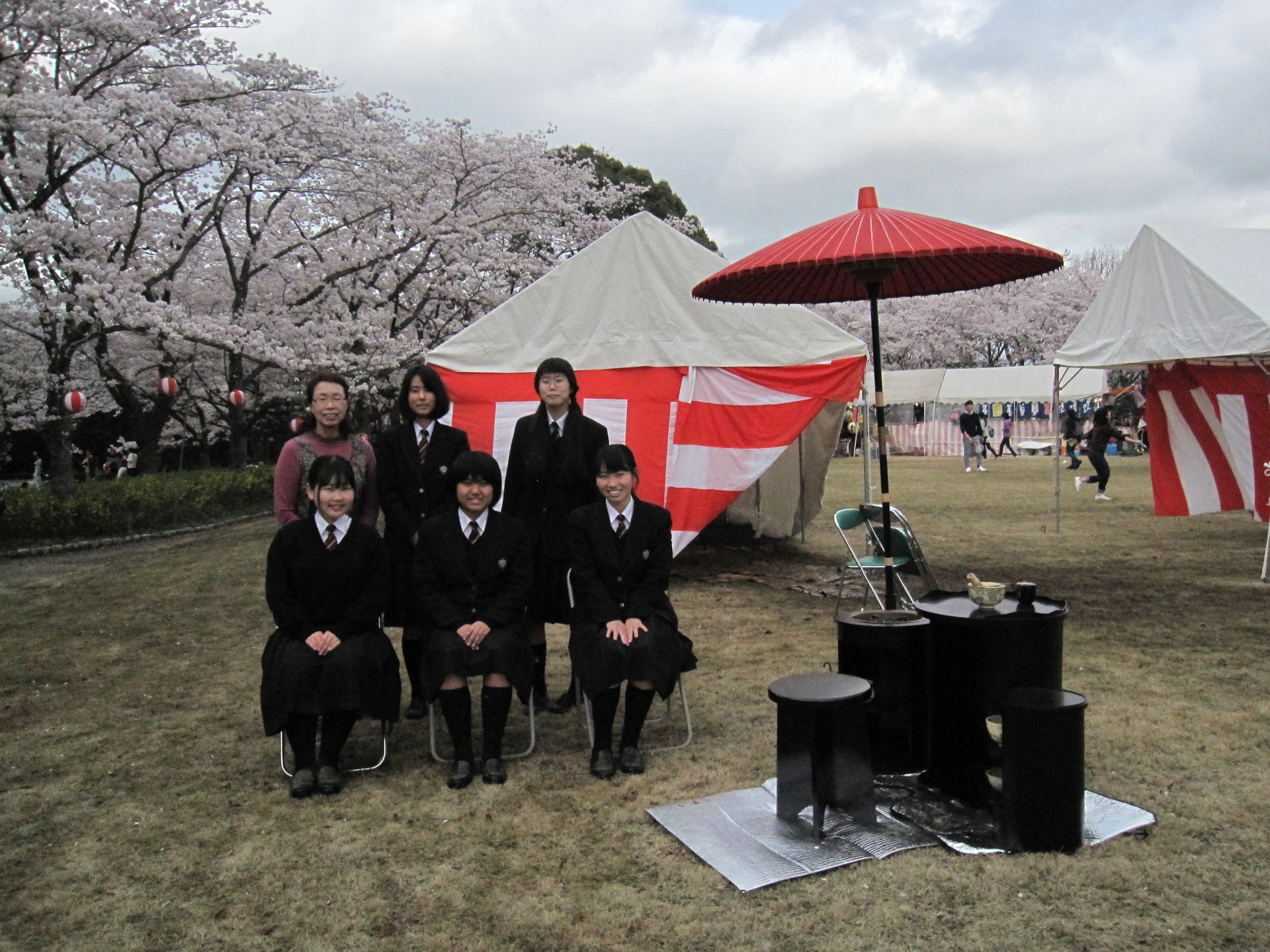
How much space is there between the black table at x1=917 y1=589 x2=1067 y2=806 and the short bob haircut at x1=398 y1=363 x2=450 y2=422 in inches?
89.6

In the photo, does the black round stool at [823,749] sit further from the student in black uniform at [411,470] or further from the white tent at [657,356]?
the white tent at [657,356]

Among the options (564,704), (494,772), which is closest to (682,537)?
(564,704)

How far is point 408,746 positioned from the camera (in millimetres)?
4141

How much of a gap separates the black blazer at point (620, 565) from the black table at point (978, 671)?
3.58 ft

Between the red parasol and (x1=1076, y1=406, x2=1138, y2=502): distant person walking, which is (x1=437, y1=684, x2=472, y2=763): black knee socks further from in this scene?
(x1=1076, y1=406, x2=1138, y2=502): distant person walking

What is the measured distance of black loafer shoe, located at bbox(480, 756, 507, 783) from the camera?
367 cm

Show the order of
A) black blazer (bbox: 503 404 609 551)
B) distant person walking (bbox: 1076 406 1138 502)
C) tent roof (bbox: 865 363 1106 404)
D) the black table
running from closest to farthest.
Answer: the black table, black blazer (bbox: 503 404 609 551), distant person walking (bbox: 1076 406 1138 502), tent roof (bbox: 865 363 1106 404)

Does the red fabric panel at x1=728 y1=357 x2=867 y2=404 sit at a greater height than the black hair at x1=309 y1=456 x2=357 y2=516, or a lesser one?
greater

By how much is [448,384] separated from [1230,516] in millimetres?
9551

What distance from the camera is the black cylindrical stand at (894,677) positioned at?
3.49 metres

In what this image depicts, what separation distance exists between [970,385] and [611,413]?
26.5m

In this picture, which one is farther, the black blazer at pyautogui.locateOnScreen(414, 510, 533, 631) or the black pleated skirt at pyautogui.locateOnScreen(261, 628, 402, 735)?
the black blazer at pyautogui.locateOnScreen(414, 510, 533, 631)

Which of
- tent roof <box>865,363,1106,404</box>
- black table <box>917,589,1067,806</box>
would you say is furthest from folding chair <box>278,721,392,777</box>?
tent roof <box>865,363,1106,404</box>

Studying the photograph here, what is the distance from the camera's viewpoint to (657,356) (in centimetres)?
705
